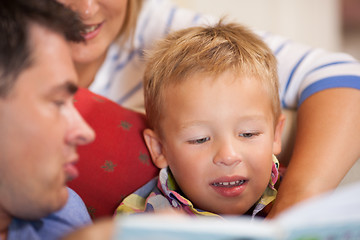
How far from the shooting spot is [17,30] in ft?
2.27

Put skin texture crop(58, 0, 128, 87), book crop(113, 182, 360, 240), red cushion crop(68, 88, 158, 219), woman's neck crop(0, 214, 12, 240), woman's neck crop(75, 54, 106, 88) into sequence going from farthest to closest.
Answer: woman's neck crop(75, 54, 106, 88) < skin texture crop(58, 0, 128, 87) < red cushion crop(68, 88, 158, 219) < woman's neck crop(0, 214, 12, 240) < book crop(113, 182, 360, 240)

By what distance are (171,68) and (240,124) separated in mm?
231

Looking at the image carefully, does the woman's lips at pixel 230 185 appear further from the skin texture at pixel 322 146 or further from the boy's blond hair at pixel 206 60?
the boy's blond hair at pixel 206 60

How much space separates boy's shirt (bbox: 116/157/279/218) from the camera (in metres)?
1.09

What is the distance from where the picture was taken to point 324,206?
539mm

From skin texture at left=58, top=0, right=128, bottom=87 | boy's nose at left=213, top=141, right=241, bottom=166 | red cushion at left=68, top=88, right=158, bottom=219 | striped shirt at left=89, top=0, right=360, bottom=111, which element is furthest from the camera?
skin texture at left=58, top=0, right=128, bottom=87

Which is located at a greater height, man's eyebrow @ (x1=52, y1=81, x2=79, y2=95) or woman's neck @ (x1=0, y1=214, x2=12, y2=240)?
man's eyebrow @ (x1=52, y1=81, x2=79, y2=95)

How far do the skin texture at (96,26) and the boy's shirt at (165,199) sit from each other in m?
0.52

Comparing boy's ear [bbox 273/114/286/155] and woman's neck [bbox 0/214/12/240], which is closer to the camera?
woman's neck [bbox 0/214/12/240]

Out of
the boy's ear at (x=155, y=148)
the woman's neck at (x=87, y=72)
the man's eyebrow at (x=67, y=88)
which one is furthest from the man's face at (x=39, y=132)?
→ the woman's neck at (x=87, y=72)

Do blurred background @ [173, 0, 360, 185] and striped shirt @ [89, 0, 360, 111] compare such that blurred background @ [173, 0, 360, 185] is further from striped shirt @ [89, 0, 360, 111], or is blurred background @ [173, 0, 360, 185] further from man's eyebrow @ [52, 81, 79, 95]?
man's eyebrow @ [52, 81, 79, 95]

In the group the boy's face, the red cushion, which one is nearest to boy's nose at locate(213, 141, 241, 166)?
the boy's face

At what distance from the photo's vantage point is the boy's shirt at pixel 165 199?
1.09 metres

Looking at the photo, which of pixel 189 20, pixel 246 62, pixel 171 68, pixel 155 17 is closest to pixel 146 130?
pixel 171 68
